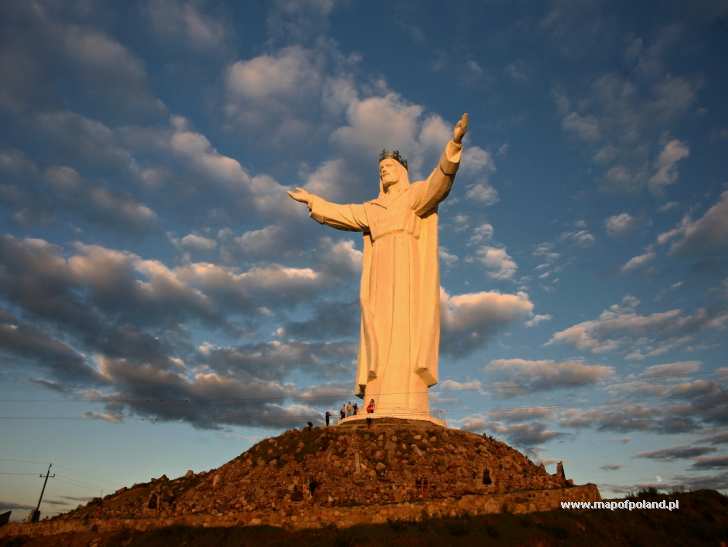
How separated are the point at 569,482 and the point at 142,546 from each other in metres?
12.2

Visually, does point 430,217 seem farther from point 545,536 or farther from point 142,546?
point 142,546

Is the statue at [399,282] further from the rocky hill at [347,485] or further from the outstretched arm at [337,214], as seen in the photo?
the rocky hill at [347,485]

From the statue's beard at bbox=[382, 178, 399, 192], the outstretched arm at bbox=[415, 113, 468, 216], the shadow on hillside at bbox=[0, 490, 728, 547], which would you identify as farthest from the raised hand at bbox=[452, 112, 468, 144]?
the shadow on hillside at bbox=[0, 490, 728, 547]

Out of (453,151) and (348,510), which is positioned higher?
(453,151)

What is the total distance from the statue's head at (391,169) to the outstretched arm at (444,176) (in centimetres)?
213

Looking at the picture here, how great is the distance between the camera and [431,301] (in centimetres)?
2353

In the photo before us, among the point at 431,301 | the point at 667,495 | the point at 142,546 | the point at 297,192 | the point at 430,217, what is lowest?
the point at 142,546

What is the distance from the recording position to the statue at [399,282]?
72.4ft

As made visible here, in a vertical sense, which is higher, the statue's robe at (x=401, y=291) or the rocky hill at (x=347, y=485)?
the statue's robe at (x=401, y=291)

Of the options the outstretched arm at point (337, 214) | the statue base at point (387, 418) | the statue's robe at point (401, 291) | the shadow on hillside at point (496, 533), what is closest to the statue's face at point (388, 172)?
the statue's robe at point (401, 291)

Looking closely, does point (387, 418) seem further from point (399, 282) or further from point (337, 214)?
point (337, 214)

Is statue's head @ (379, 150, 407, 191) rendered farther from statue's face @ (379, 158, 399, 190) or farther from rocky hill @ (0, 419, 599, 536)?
rocky hill @ (0, 419, 599, 536)

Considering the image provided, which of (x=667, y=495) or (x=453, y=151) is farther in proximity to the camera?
(x=453, y=151)

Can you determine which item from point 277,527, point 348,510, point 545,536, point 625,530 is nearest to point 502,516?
point 545,536
